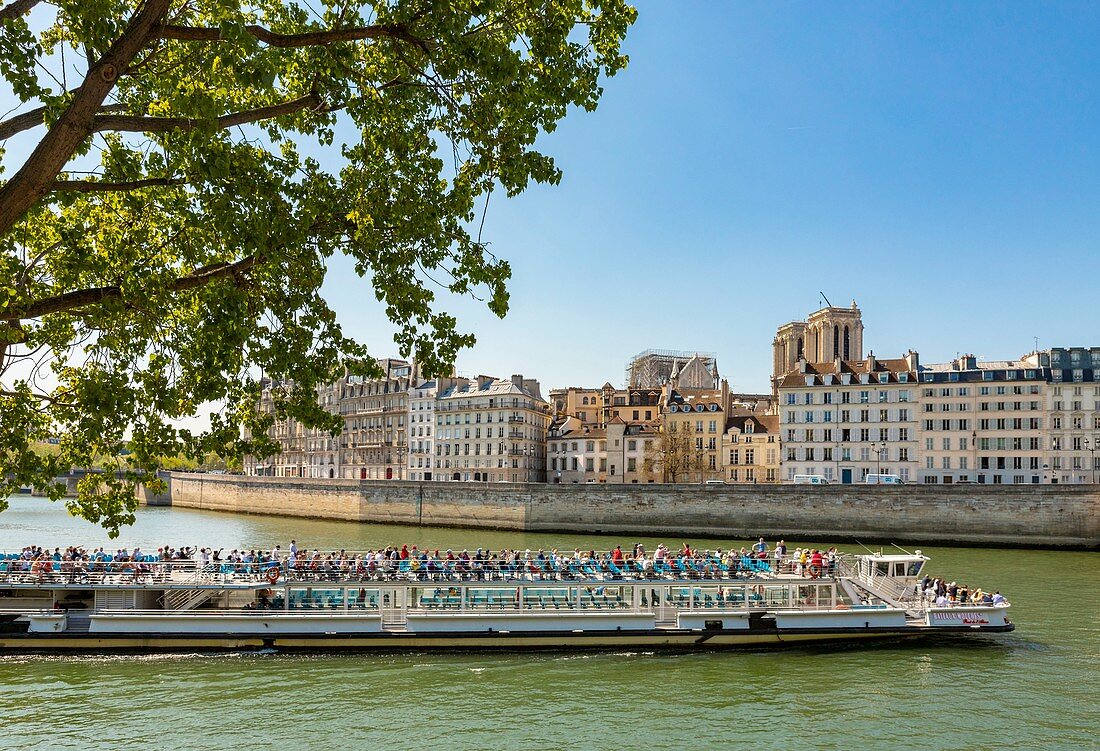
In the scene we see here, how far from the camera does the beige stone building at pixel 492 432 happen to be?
273 ft

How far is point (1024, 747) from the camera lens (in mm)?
15195

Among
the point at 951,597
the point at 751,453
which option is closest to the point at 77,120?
the point at 951,597

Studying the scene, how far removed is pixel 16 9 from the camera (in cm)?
588

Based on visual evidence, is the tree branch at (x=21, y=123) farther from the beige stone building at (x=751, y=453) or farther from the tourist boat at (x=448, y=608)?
the beige stone building at (x=751, y=453)

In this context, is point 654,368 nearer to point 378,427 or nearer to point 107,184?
point 378,427

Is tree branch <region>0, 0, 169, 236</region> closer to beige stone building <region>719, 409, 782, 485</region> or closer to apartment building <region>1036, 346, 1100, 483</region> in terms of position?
apartment building <region>1036, 346, 1100, 483</region>

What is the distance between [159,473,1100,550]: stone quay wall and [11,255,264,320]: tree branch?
173ft

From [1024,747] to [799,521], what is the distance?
136ft

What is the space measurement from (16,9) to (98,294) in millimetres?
2029

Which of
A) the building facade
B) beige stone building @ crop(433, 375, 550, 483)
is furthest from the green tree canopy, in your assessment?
beige stone building @ crop(433, 375, 550, 483)

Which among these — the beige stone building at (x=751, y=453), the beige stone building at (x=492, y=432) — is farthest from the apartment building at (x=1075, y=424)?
the beige stone building at (x=492, y=432)

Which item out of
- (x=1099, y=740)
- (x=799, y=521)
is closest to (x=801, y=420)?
(x=799, y=521)

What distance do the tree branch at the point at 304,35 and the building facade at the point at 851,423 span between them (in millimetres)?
67269

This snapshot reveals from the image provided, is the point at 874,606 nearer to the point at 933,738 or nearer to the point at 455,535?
the point at 933,738
